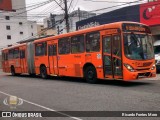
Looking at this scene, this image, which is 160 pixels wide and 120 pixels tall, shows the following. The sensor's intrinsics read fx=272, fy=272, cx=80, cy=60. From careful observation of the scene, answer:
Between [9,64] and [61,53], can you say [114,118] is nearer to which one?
[61,53]

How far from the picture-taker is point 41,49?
65.7 ft

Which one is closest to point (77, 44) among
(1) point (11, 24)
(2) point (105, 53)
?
(2) point (105, 53)

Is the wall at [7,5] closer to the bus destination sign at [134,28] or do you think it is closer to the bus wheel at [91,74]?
the bus wheel at [91,74]

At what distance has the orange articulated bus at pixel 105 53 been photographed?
1270 cm

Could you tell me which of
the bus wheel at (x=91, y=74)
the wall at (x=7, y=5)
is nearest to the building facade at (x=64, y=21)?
the wall at (x=7, y=5)

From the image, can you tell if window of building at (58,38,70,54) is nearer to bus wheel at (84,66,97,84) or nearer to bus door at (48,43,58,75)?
bus door at (48,43,58,75)

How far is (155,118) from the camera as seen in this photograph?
6.83 meters

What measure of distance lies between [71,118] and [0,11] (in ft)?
222

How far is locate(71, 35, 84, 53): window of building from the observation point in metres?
15.4

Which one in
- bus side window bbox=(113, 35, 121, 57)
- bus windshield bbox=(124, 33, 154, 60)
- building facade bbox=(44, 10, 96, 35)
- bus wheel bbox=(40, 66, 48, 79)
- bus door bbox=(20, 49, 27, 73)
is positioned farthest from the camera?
building facade bbox=(44, 10, 96, 35)

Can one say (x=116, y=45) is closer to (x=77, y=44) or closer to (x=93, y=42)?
(x=93, y=42)

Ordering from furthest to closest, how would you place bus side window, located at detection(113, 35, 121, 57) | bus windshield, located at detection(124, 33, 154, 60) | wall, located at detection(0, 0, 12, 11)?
wall, located at detection(0, 0, 12, 11) < bus side window, located at detection(113, 35, 121, 57) < bus windshield, located at detection(124, 33, 154, 60)

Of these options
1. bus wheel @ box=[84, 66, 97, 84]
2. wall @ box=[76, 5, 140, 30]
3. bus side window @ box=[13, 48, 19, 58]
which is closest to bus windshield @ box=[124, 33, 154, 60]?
bus wheel @ box=[84, 66, 97, 84]

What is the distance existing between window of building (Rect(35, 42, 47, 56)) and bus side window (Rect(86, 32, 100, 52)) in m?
5.35
